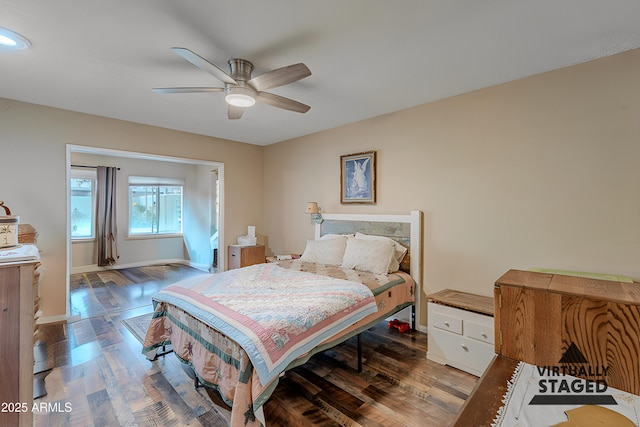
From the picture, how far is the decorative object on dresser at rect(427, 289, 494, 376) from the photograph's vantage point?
7.43 feet

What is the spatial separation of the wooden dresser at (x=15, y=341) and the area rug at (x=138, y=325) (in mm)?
1612

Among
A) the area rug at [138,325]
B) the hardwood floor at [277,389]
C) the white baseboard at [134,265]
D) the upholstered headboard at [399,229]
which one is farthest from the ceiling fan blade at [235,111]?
the white baseboard at [134,265]

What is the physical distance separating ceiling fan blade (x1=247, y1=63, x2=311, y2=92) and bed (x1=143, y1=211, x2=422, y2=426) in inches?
64.3

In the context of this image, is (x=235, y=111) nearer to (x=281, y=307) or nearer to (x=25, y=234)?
(x=281, y=307)

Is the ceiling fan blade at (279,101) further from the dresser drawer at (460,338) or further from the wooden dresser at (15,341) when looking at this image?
the dresser drawer at (460,338)

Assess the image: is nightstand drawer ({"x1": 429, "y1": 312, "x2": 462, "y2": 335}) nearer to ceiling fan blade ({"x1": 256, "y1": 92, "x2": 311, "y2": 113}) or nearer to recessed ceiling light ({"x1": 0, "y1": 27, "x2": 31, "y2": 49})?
ceiling fan blade ({"x1": 256, "y1": 92, "x2": 311, "y2": 113})

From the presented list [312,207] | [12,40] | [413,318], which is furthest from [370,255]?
[12,40]

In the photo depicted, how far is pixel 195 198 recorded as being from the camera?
259 inches

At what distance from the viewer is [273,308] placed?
192cm

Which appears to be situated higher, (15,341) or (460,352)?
(15,341)

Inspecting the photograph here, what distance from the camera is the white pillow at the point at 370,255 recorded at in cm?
300

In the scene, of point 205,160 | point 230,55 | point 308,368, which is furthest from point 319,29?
point 205,160

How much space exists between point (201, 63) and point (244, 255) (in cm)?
334

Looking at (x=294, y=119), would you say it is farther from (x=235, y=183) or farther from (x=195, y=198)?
(x=195, y=198)
